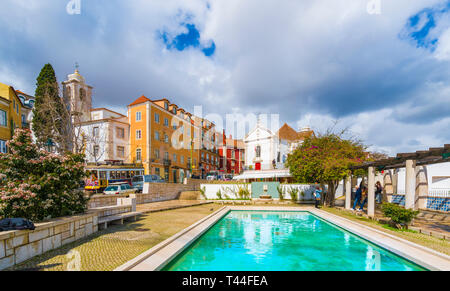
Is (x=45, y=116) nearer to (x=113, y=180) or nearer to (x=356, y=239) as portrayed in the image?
(x=113, y=180)

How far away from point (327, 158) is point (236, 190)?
Result: 10.4m

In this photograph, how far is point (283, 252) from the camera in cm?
821

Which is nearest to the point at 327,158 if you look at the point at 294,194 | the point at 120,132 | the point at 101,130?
the point at 294,194

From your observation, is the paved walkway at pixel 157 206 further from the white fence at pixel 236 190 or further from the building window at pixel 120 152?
the building window at pixel 120 152

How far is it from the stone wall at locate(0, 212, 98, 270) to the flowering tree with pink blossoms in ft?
2.09

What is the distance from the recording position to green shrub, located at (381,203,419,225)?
393 inches

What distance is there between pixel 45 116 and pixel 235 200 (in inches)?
957

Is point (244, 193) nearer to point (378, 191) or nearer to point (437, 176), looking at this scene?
point (378, 191)

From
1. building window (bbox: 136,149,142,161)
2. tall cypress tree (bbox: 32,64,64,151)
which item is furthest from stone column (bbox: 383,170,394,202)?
tall cypress tree (bbox: 32,64,64,151)

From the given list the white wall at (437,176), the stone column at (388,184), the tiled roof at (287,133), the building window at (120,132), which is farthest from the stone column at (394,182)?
the building window at (120,132)

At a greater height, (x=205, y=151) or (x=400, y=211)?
(x=205, y=151)

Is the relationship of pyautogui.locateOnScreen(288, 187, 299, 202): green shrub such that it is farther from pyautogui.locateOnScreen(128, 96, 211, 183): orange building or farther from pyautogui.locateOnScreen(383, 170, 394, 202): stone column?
pyautogui.locateOnScreen(128, 96, 211, 183): orange building

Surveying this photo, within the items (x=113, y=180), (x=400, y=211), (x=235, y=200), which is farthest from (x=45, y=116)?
(x=400, y=211)
